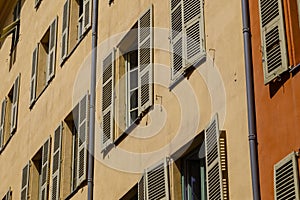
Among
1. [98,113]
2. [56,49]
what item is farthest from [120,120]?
[56,49]

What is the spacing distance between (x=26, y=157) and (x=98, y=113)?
5.11 meters

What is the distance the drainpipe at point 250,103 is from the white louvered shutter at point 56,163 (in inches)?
293

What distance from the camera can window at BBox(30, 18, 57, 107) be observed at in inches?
826

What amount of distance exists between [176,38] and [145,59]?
50.8 inches

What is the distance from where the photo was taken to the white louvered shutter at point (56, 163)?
1820cm

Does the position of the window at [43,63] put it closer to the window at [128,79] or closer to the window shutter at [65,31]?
the window shutter at [65,31]

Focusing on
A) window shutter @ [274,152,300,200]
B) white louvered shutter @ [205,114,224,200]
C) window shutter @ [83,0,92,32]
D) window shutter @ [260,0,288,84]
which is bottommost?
window shutter @ [274,152,300,200]

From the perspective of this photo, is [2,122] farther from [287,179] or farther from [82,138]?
[287,179]

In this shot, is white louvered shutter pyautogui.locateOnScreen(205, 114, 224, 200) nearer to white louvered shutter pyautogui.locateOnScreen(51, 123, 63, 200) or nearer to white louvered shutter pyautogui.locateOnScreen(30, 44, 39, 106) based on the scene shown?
white louvered shutter pyautogui.locateOnScreen(51, 123, 63, 200)

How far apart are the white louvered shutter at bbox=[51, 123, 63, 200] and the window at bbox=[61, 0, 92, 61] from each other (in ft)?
5.65

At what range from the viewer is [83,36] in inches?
737

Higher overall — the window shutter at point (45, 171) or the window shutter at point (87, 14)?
the window shutter at point (87, 14)

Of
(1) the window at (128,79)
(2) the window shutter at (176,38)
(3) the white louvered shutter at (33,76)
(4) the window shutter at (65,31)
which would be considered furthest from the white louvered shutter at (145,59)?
(3) the white louvered shutter at (33,76)

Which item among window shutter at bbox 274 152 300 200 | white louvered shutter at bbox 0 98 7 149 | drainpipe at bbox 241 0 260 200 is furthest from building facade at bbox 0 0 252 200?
window shutter at bbox 274 152 300 200
